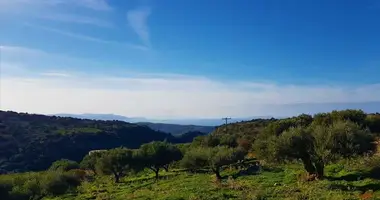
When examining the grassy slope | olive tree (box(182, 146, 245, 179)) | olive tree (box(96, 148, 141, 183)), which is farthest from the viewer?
olive tree (box(96, 148, 141, 183))

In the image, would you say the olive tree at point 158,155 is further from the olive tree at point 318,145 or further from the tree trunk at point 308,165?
the tree trunk at point 308,165

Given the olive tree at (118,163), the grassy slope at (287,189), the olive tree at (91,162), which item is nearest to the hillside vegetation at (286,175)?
the grassy slope at (287,189)

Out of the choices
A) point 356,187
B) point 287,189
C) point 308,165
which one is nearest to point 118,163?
point 308,165

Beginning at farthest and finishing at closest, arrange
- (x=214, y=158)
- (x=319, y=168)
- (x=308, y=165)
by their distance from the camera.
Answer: (x=214, y=158)
(x=308, y=165)
(x=319, y=168)

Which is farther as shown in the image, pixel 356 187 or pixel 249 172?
pixel 249 172

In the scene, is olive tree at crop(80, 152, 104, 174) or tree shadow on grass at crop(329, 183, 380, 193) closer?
tree shadow on grass at crop(329, 183, 380, 193)

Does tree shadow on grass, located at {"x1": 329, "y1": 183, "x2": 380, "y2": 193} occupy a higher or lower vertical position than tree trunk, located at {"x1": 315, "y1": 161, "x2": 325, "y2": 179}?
lower

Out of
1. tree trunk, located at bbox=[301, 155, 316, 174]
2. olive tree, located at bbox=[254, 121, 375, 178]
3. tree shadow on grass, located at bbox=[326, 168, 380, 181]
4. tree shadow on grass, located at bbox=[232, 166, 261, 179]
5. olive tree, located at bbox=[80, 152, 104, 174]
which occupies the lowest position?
olive tree, located at bbox=[80, 152, 104, 174]

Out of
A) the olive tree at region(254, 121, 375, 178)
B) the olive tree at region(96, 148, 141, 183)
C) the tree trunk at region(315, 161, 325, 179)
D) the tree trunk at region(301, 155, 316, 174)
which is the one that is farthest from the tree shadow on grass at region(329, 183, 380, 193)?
the olive tree at region(96, 148, 141, 183)

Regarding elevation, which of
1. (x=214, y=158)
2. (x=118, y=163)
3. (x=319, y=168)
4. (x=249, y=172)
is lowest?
(x=118, y=163)

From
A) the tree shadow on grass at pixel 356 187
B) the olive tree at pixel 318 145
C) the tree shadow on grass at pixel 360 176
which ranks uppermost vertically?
the olive tree at pixel 318 145

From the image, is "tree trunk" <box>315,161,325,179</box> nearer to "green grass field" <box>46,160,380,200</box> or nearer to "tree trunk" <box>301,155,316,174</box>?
"green grass field" <box>46,160,380,200</box>

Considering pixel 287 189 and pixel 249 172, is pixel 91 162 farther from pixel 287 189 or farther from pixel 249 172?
pixel 287 189

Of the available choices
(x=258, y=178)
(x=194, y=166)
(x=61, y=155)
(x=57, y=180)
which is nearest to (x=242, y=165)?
(x=194, y=166)
